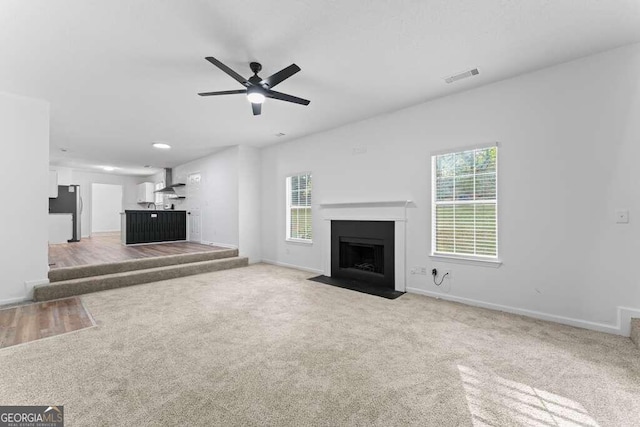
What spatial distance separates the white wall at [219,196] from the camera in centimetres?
664

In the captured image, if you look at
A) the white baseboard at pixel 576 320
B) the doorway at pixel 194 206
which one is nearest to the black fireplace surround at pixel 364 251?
the white baseboard at pixel 576 320

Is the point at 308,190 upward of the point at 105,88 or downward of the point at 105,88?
downward

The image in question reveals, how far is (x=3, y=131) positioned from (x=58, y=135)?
221 centimetres

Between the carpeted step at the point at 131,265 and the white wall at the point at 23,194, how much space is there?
1.01 feet

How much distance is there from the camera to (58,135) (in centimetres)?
547

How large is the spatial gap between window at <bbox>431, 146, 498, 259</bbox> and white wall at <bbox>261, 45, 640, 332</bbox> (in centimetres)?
11

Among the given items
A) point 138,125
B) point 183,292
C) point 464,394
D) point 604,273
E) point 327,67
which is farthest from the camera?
point 138,125

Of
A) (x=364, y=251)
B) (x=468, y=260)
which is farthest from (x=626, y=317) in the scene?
(x=364, y=251)

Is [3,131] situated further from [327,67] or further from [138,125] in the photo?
[327,67]

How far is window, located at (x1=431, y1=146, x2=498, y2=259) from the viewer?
347 centimetres

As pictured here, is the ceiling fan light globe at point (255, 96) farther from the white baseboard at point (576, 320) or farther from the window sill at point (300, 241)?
the white baseboard at point (576, 320)

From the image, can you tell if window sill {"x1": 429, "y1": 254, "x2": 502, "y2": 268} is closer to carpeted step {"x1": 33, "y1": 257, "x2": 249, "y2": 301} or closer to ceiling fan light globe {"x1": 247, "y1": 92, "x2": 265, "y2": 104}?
ceiling fan light globe {"x1": 247, "y1": 92, "x2": 265, "y2": 104}

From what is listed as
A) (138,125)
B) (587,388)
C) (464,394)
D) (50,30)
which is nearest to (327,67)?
(50,30)

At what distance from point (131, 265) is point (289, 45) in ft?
15.5
